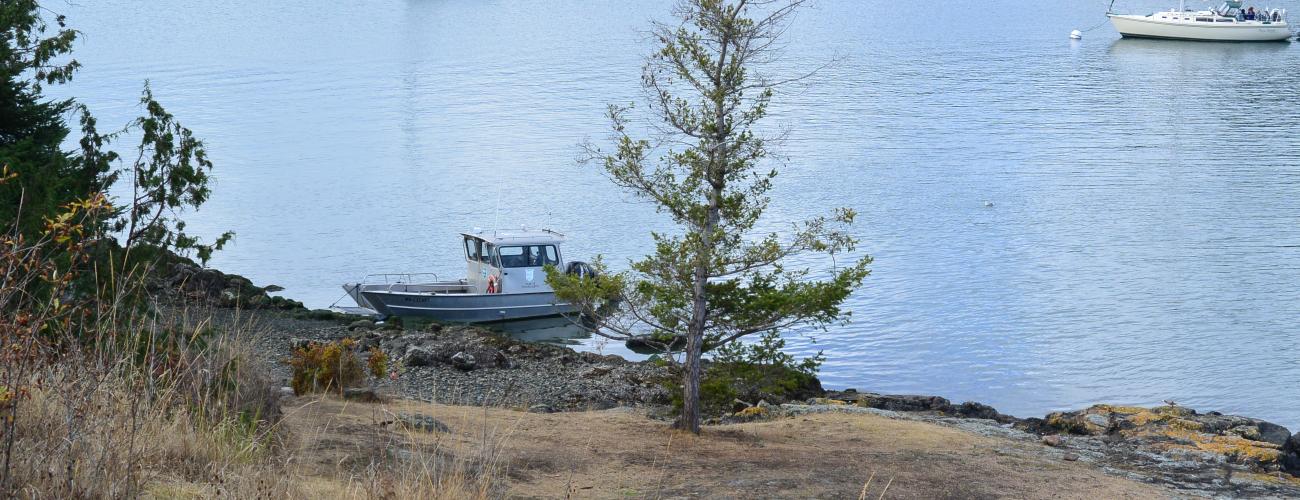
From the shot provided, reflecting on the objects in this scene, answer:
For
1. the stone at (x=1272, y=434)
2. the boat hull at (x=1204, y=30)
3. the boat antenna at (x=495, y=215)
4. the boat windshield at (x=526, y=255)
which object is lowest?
the stone at (x=1272, y=434)

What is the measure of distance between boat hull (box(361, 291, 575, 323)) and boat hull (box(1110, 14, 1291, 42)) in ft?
199

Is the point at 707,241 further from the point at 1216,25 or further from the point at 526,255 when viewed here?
the point at 1216,25

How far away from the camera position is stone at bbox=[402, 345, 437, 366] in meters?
20.2

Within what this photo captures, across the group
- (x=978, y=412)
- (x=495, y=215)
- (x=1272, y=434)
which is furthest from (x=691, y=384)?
(x=495, y=215)

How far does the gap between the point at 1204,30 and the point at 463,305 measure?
62.5 m

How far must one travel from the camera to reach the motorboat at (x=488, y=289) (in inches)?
1040

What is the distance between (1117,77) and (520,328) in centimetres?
4571

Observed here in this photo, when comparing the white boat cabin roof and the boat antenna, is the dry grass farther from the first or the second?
the boat antenna

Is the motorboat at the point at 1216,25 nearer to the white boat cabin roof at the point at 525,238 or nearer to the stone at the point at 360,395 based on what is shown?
the white boat cabin roof at the point at 525,238

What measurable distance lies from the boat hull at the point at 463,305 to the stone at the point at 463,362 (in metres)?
5.26

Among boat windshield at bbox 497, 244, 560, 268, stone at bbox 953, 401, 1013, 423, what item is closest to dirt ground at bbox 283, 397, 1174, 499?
stone at bbox 953, 401, 1013, 423

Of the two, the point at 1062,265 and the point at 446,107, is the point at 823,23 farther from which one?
the point at 1062,265

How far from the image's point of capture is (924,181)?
39.1 meters

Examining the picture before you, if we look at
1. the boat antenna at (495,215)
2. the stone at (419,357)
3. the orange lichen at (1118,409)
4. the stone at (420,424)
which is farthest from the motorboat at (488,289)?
the stone at (420,424)
